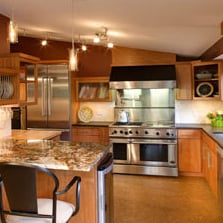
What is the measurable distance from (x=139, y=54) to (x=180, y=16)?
96.6 inches

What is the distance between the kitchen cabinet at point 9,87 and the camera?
121 inches

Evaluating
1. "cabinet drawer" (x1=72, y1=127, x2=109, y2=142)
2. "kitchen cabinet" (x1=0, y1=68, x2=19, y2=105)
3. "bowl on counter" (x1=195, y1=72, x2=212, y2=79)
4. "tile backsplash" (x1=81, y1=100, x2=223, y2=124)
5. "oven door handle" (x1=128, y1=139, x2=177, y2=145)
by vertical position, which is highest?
"bowl on counter" (x1=195, y1=72, x2=212, y2=79)

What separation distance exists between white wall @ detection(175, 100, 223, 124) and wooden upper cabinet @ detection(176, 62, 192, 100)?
294 mm

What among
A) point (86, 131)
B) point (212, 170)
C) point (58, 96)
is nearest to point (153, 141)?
point (212, 170)

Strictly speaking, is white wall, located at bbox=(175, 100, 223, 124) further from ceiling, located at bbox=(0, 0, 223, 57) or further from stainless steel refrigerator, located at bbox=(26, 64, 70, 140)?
stainless steel refrigerator, located at bbox=(26, 64, 70, 140)

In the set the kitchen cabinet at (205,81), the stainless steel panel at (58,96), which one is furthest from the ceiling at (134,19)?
the stainless steel panel at (58,96)

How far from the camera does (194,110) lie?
5078mm

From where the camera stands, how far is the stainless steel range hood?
4.71 m

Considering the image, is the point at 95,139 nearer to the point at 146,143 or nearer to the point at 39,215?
the point at 146,143

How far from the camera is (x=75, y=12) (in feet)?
9.75

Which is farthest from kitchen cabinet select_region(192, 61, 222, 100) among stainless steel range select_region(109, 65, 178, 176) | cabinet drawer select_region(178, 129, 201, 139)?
cabinet drawer select_region(178, 129, 201, 139)

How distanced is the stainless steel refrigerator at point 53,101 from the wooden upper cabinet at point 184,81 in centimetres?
220

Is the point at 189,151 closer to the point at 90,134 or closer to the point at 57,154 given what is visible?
the point at 90,134

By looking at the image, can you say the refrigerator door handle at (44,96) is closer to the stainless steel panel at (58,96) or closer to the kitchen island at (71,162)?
the stainless steel panel at (58,96)
